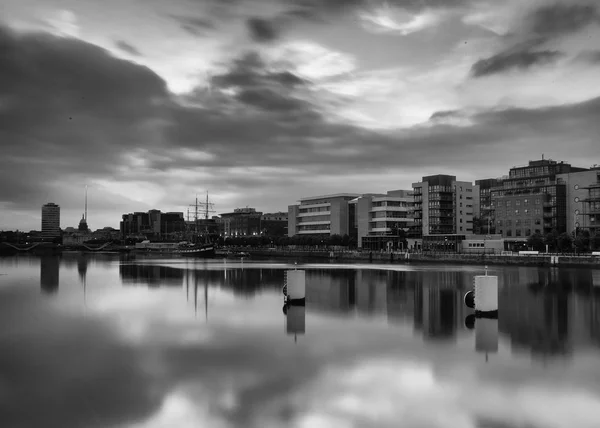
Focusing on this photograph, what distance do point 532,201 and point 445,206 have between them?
2148 cm

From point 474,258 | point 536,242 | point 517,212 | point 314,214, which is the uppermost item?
point 314,214

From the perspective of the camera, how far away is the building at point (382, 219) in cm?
13412

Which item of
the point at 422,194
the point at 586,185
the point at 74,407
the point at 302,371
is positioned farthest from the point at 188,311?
the point at 422,194

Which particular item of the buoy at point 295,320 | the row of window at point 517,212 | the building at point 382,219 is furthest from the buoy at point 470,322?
the building at point 382,219

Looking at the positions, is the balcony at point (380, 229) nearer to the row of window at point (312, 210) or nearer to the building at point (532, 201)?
the row of window at point (312, 210)

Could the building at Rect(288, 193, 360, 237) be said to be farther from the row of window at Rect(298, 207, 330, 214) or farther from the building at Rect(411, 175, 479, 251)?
the building at Rect(411, 175, 479, 251)

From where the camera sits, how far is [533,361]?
18594 millimetres

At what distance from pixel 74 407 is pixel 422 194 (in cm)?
11573

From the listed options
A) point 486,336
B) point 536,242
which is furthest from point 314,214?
point 486,336

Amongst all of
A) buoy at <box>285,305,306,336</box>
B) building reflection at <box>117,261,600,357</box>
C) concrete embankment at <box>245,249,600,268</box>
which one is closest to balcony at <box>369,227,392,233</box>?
concrete embankment at <box>245,249,600,268</box>

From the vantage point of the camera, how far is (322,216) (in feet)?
523

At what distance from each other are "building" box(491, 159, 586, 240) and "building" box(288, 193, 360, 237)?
47.9 meters

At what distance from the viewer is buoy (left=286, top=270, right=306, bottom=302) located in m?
32.1

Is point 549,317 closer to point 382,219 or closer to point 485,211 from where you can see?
point 382,219
